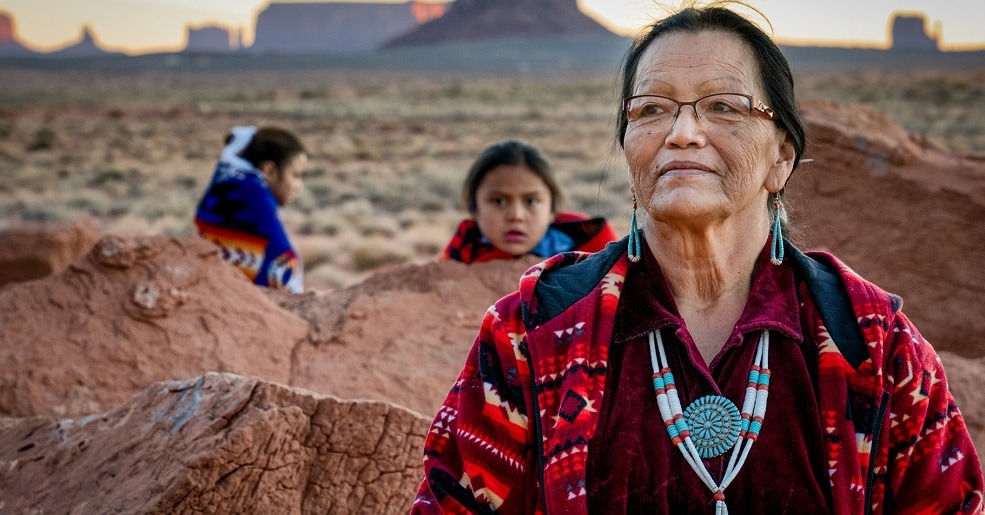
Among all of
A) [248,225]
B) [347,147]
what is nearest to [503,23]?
[347,147]

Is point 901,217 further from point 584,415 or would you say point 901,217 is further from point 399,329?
point 584,415

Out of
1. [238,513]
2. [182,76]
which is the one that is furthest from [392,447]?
[182,76]

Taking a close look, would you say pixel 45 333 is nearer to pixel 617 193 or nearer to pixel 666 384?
pixel 666 384

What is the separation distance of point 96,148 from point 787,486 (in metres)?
25.3

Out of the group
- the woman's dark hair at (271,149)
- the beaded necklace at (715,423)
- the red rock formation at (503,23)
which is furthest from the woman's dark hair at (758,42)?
the red rock formation at (503,23)

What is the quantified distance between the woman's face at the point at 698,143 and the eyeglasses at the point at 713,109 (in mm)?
11

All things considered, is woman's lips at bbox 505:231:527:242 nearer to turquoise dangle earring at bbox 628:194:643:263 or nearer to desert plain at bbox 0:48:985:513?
desert plain at bbox 0:48:985:513

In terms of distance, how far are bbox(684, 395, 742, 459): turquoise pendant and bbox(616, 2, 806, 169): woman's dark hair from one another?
2.13 feet

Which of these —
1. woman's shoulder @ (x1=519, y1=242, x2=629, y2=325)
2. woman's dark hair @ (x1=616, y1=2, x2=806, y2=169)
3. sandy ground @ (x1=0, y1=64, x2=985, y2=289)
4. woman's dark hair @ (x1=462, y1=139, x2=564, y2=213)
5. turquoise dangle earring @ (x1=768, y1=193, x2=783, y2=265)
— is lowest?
sandy ground @ (x1=0, y1=64, x2=985, y2=289)

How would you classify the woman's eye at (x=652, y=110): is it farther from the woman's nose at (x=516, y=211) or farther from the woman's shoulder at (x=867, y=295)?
the woman's nose at (x=516, y=211)

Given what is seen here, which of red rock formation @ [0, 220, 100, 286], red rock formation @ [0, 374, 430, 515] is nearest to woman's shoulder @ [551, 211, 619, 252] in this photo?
red rock formation @ [0, 374, 430, 515]

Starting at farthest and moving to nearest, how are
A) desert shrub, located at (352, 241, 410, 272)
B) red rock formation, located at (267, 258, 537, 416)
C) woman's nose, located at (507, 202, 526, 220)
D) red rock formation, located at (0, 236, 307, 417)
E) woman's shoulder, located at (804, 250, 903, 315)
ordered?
desert shrub, located at (352, 241, 410, 272) → woman's nose, located at (507, 202, 526, 220) → red rock formation, located at (267, 258, 537, 416) → red rock formation, located at (0, 236, 307, 417) → woman's shoulder, located at (804, 250, 903, 315)

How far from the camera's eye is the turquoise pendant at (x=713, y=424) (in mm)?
1942

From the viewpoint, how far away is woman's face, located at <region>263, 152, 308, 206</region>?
22.6ft
